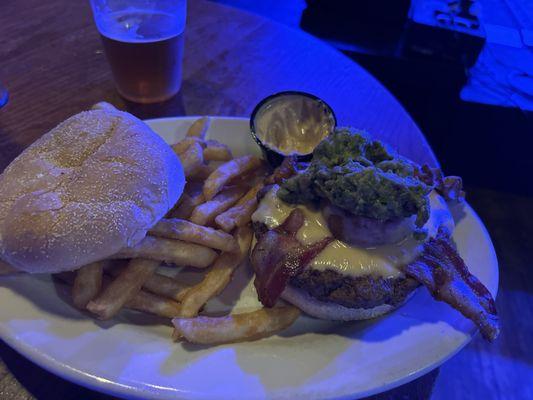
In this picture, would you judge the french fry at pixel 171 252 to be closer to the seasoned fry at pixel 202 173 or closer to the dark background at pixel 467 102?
the seasoned fry at pixel 202 173

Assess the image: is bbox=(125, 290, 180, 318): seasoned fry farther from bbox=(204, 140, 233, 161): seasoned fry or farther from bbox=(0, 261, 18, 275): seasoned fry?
bbox=(204, 140, 233, 161): seasoned fry

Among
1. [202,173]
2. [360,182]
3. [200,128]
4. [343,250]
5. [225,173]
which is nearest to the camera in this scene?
[360,182]

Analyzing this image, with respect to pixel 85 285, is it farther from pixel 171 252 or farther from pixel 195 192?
pixel 195 192

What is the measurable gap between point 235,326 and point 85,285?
504 millimetres

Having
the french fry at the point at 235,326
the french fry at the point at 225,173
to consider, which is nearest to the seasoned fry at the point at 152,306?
the french fry at the point at 235,326

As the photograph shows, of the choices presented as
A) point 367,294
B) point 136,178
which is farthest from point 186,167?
point 367,294

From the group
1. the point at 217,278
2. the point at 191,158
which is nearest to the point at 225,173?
the point at 191,158

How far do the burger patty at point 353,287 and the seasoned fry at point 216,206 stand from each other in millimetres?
409

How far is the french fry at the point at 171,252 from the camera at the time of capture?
4.99 ft

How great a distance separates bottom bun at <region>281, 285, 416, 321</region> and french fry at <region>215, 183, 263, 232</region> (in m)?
0.31

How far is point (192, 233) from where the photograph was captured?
1.58 metres

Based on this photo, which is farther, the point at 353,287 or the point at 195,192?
the point at 195,192

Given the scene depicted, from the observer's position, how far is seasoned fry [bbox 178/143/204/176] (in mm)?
1793

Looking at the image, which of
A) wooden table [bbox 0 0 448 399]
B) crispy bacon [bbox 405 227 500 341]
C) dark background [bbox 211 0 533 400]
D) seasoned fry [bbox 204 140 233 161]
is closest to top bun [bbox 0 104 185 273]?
seasoned fry [bbox 204 140 233 161]
